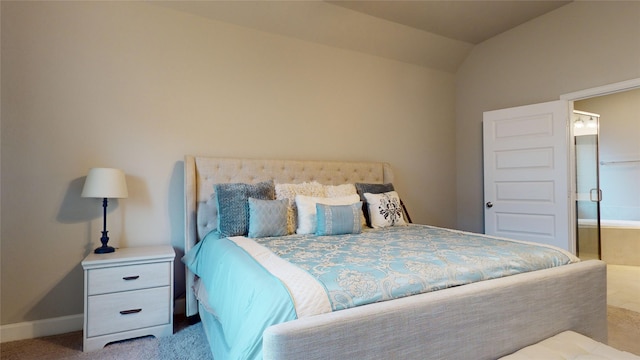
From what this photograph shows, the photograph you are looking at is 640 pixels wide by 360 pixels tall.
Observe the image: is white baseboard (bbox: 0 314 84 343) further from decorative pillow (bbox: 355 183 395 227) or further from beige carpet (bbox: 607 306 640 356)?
beige carpet (bbox: 607 306 640 356)

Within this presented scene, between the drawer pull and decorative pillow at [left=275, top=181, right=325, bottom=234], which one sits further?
decorative pillow at [left=275, top=181, right=325, bottom=234]

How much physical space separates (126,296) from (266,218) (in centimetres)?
109

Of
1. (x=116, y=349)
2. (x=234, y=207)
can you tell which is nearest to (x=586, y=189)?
(x=234, y=207)

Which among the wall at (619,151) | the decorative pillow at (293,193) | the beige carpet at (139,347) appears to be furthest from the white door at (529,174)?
the decorative pillow at (293,193)

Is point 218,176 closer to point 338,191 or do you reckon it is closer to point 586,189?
point 338,191

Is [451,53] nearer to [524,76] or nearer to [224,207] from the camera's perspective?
[524,76]

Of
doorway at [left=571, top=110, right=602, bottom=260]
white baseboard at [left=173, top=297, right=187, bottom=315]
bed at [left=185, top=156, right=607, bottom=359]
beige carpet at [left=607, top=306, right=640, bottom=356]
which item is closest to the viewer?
bed at [left=185, top=156, right=607, bottom=359]

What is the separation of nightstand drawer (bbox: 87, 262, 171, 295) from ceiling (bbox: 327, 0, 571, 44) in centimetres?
284

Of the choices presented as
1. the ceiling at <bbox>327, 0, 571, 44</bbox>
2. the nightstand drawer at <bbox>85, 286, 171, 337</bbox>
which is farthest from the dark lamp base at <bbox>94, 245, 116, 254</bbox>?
the ceiling at <bbox>327, 0, 571, 44</bbox>

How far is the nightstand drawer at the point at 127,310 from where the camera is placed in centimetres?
210

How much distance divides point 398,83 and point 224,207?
2.71m

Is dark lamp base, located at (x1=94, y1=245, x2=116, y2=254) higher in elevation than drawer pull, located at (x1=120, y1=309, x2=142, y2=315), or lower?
higher

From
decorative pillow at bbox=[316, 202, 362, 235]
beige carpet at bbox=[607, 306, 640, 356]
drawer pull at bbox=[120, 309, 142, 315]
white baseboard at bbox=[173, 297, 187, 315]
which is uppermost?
decorative pillow at bbox=[316, 202, 362, 235]

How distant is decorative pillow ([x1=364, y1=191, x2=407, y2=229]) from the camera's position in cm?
285
